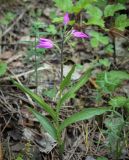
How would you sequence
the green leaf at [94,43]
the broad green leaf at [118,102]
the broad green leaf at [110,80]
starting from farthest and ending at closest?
the green leaf at [94,43] → the broad green leaf at [110,80] → the broad green leaf at [118,102]

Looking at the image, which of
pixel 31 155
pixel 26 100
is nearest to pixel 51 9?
pixel 26 100

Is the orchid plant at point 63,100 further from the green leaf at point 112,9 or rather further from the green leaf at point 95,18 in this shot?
the green leaf at point 112,9

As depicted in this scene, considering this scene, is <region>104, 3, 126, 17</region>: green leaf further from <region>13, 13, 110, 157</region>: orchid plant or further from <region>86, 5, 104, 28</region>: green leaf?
<region>13, 13, 110, 157</region>: orchid plant

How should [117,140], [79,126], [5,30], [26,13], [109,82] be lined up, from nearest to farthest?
[117,140], [109,82], [79,126], [5,30], [26,13]

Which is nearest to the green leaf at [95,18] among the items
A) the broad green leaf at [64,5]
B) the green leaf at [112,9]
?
the green leaf at [112,9]

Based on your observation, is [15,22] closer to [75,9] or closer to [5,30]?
[5,30]

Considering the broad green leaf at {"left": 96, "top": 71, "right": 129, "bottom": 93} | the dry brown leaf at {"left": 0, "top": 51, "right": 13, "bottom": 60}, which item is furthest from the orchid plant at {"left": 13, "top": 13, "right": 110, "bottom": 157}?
the dry brown leaf at {"left": 0, "top": 51, "right": 13, "bottom": 60}

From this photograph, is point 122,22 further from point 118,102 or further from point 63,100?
point 63,100

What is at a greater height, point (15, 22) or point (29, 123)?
point (15, 22)
